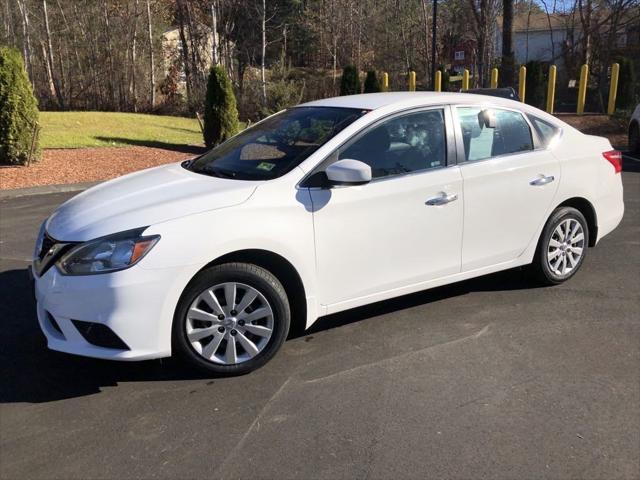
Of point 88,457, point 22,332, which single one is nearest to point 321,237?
point 88,457

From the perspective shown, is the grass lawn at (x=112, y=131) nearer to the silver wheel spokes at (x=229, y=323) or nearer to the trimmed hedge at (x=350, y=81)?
the trimmed hedge at (x=350, y=81)

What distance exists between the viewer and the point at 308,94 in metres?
26.1

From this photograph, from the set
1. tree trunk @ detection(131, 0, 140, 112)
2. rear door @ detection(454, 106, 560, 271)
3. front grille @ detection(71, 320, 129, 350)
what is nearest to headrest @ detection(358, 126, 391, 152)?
rear door @ detection(454, 106, 560, 271)

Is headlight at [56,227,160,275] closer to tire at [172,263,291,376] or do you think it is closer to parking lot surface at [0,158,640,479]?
tire at [172,263,291,376]

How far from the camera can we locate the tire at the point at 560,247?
5051 mm

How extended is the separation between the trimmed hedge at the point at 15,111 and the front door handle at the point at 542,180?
1110 cm

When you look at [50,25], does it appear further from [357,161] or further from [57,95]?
[357,161]

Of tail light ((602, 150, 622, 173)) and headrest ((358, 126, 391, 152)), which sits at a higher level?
headrest ((358, 126, 391, 152))

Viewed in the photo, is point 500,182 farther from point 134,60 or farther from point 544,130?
point 134,60

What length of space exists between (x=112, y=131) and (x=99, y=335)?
16245 mm

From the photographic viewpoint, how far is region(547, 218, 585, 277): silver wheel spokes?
201 inches

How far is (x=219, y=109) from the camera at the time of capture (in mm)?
15094

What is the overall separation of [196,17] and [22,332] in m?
27.6

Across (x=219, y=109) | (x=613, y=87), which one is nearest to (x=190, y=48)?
(x=219, y=109)
